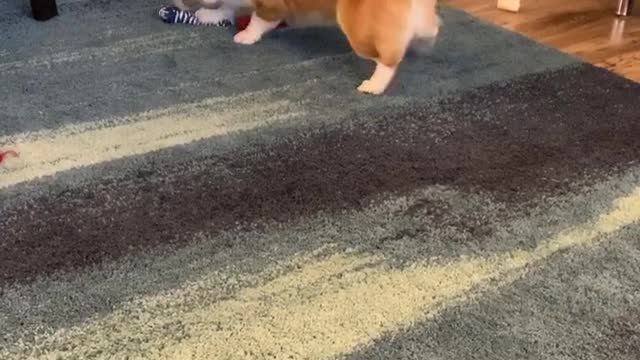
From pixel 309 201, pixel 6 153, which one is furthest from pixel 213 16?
pixel 309 201

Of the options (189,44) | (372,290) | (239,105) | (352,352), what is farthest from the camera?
(189,44)

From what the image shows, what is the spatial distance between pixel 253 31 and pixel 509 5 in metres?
0.67

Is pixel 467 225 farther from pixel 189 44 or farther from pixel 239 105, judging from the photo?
pixel 189 44

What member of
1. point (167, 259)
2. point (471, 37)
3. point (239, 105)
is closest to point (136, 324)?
point (167, 259)

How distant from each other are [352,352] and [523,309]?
→ 0.24 m

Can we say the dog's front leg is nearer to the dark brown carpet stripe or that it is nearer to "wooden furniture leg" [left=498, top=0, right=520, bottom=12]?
the dark brown carpet stripe

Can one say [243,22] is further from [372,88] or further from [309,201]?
[309,201]

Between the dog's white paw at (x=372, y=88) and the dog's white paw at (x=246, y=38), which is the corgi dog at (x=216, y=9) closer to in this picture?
the dog's white paw at (x=246, y=38)

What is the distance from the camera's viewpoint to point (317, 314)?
105cm

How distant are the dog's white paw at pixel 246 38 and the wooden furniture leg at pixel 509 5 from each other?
0.64 m

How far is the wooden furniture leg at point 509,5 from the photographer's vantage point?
2.09 meters

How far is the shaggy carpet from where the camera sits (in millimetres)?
1029

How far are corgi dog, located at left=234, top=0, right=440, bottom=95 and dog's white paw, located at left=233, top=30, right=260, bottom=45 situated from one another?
0.31ft

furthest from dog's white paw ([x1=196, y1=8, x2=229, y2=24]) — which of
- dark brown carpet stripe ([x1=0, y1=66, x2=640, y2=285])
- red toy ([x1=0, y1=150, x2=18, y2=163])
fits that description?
red toy ([x1=0, y1=150, x2=18, y2=163])
